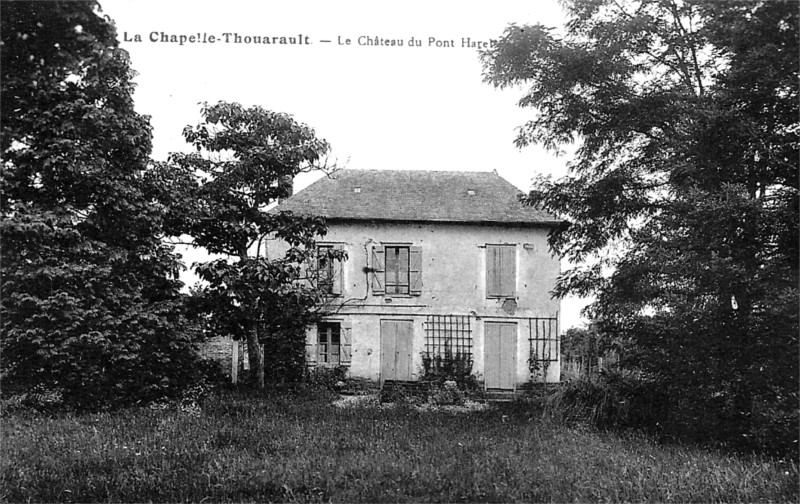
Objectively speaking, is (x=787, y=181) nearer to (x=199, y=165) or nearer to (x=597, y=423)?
(x=597, y=423)

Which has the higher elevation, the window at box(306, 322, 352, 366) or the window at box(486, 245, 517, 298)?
the window at box(486, 245, 517, 298)

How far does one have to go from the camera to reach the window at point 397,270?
1664cm

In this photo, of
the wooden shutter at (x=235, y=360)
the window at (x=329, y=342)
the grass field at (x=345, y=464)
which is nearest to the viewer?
the grass field at (x=345, y=464)

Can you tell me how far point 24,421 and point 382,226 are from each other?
9.50 m

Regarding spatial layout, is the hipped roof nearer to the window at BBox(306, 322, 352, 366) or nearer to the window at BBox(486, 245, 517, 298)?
the window at BBox(486, 245, 517, 298)

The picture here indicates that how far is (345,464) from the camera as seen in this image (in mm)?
7125

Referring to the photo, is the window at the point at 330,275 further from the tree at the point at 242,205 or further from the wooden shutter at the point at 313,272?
the tree at the point at 242,205

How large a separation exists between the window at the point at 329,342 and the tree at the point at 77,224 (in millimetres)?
5618

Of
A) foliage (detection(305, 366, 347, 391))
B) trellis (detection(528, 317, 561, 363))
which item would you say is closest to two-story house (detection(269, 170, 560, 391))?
trellis (detection(528, 317, 561, 363))

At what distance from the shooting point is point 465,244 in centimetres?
1669

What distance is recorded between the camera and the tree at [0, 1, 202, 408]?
8852 mm

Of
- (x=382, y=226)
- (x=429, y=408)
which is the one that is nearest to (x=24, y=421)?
(x=429, y=408)

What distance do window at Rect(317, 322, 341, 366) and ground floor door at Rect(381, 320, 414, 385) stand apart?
1.16 metres

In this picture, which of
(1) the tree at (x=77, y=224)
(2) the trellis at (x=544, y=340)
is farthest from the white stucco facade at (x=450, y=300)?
(1) the tree at (x=77, y=224)
